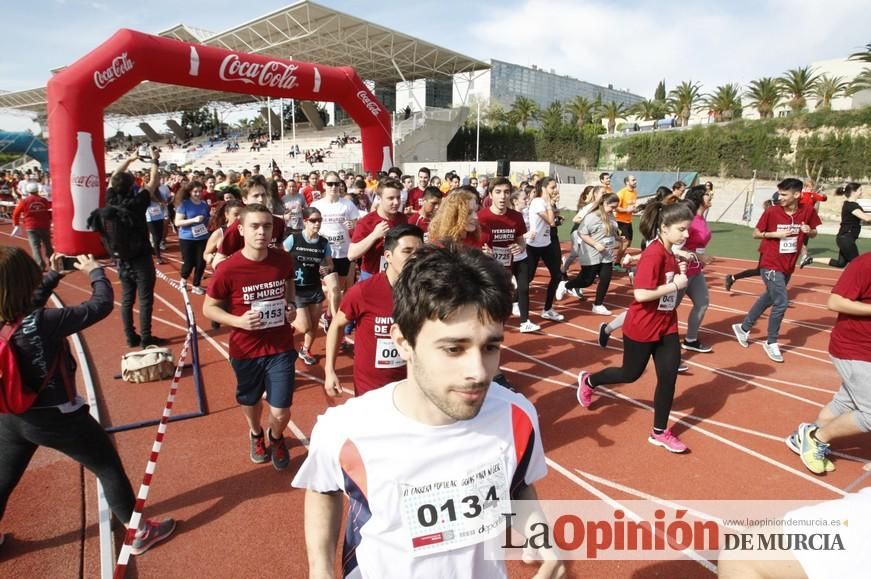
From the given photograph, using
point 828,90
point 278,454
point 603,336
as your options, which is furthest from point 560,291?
point 828,90

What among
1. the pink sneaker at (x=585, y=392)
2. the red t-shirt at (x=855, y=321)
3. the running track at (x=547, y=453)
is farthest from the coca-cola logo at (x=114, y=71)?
the red t-shirt at (x=855, y=321)

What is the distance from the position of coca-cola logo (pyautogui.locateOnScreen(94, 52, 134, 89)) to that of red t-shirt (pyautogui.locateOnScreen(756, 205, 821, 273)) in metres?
12.0

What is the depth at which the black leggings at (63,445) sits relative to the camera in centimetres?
239

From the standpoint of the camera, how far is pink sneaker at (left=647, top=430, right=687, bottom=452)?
3.76 metres

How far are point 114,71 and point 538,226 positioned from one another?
31.1 feet

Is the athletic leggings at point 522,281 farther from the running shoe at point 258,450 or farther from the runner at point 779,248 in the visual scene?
the running shoe at point 258,450

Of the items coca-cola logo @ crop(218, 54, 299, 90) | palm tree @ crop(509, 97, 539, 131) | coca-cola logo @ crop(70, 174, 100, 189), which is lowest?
coca-cola logo @ crop(70, 174, 100, 189)

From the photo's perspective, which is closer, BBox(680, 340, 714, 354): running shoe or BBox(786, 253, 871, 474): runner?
BBox(786, 253, 871, 474): runner

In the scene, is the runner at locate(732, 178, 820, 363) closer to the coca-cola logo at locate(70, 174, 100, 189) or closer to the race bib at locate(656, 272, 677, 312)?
the race bib at locate(656, 272, 677, 312)

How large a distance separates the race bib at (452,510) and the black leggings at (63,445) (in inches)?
85.7

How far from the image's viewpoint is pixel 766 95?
3588 centimetres

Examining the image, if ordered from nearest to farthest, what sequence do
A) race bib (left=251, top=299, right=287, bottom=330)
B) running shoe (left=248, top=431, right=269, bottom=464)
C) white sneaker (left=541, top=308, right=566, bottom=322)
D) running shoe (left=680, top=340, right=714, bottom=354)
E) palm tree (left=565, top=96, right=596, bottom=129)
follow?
race bib (left=251, top=299, right=287, bottom=330) → running shoe (left=248, top=431, right=269, bottom=464) → running shoe (left=680, top=340, right=714, bottom=354) → white sneaker (left=541, top=308, right=566, bottom=322) → palm tree (left=565, top=96, right=596, bottom=129)

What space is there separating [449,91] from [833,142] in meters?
46.5

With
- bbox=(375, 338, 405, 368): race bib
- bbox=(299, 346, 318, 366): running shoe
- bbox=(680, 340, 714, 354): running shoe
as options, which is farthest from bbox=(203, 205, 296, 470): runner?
bbox=(680, 340, 714, 354): running shoe
